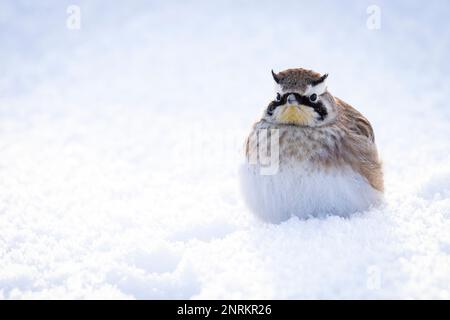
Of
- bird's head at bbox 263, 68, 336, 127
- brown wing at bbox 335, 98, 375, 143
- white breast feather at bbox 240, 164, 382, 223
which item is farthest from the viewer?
brown wing at bbox 335, 98, 375, 143

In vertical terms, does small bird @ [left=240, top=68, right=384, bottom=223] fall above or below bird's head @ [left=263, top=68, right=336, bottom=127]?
below

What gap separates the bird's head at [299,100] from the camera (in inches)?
137

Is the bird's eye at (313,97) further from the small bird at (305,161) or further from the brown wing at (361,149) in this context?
the brown wing at (361,149)

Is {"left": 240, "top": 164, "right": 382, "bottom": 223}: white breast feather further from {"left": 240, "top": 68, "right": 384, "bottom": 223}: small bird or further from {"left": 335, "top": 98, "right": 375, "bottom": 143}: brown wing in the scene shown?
{"left": 335, "top": 98, "right": 375, "bottom": 143}: brown wing

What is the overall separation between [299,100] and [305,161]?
0.38 meters

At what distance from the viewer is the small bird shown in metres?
3.37

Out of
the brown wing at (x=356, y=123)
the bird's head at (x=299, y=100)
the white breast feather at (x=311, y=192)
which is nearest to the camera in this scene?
the white breast feather at (x=311, y=192)

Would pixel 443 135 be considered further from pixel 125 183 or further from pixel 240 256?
pixel 240 256

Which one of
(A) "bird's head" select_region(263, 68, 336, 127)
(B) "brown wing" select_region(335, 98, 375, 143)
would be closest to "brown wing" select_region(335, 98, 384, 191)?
(B) "brown wing" select_region(335, 98, 375, 143)

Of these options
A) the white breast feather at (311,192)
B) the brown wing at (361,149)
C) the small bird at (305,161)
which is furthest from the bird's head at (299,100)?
the white breast feather at (311,192)

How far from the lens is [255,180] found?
3484 mm

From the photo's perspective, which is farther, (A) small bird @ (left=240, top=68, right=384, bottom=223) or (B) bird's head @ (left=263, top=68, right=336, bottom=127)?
(B) bird's head @ (left=263, top=68, right=336, bottom=127)

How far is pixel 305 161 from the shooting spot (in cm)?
339
